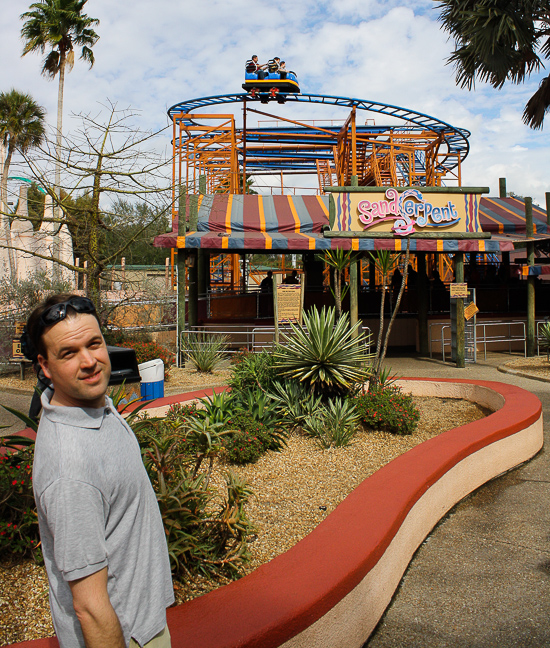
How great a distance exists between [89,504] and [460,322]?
1285 centimetres

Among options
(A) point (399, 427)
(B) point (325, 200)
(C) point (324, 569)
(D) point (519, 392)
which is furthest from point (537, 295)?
(C) point (324, 569)

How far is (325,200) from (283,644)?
16.7 metres

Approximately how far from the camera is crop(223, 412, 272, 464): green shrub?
5195 mm

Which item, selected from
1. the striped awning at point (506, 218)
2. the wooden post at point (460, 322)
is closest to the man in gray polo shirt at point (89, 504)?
the wooden post at point (460, 322)

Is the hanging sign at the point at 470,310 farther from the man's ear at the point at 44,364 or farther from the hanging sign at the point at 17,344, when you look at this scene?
the man's ear at the point at 44,364

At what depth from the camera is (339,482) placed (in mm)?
4805

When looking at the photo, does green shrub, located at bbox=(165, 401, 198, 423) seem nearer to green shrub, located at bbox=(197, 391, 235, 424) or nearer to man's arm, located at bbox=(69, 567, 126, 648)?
green shrub, located at bbox=(197, 391, 235, 424)

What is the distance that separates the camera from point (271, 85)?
2197 cm

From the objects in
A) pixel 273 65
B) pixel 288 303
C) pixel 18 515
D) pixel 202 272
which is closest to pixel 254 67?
pixel 273 65

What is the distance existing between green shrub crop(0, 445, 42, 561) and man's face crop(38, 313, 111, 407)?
2086 millimetres

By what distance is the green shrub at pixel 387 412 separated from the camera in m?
6.31

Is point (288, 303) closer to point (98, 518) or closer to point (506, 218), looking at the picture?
point (98, 518)

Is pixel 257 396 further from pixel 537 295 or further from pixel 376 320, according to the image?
pixel 537 295

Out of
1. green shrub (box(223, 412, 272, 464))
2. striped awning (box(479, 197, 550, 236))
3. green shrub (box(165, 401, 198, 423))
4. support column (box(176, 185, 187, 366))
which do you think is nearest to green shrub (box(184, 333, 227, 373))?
support column (box(176, 185, 187, 366))
